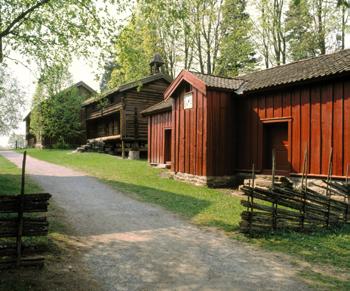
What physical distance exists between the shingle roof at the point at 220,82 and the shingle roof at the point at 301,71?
1.16 ft

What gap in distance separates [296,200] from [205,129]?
6.73 meters

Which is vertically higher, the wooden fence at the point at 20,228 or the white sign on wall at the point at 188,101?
the white sign on wall at the point at 188,101

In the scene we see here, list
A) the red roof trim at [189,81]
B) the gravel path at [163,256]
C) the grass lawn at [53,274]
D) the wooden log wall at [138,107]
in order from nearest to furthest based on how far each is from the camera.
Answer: the grass lawn at [53,274]
the gravel path at [163,256]
the red roof trim at [189,81]
the wooden log wall at [138,107]

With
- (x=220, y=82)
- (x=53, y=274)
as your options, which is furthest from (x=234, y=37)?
(x=53, y=274)

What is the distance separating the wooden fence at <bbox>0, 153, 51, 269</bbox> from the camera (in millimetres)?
4926


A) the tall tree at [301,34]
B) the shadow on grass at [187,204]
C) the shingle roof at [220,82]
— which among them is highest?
the tall tree at [301,34]

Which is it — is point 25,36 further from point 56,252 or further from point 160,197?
point 56,252

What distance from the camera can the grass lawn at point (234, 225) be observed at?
5323 millimetres

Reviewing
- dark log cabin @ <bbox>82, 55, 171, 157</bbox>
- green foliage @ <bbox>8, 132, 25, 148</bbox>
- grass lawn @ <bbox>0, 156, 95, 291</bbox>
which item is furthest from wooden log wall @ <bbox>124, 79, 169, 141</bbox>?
green foliage @ <bbox>8, 132, 25, 148</bbox>

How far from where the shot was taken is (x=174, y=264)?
5.42 m

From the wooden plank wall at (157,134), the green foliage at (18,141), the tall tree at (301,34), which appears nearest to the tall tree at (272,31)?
the tall tree at (301,34)

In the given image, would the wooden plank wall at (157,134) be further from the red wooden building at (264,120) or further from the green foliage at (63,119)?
the green foliage at (63,119)

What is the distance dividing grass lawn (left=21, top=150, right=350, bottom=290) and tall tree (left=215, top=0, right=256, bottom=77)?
20.0m

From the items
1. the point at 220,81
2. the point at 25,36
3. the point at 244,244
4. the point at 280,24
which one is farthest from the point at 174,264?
the point at 280,24
